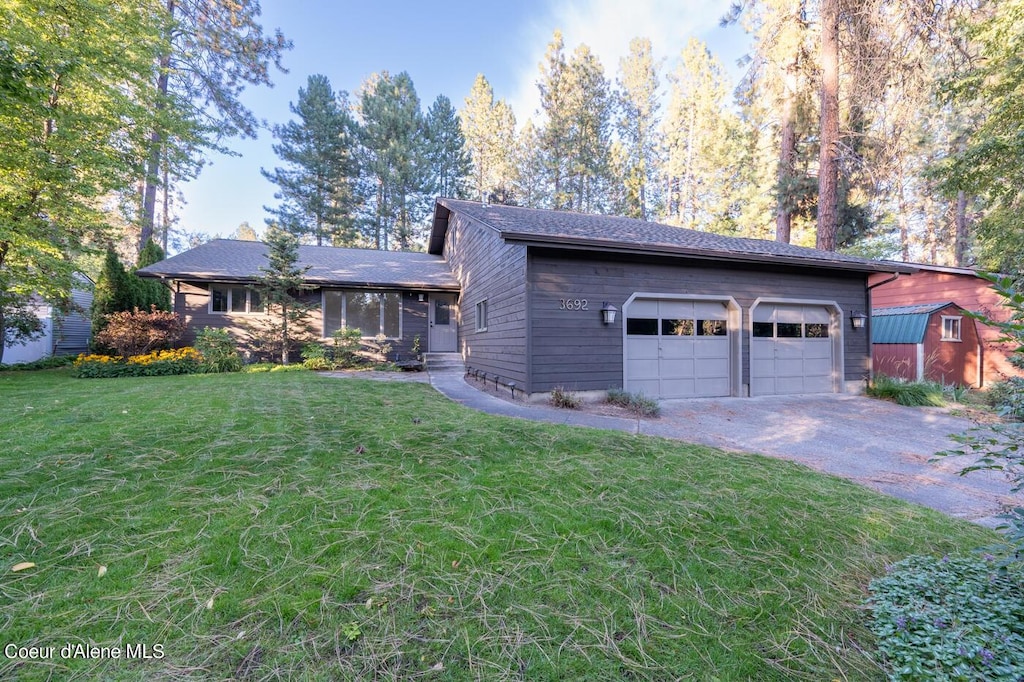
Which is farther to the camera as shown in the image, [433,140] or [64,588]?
[433,140]

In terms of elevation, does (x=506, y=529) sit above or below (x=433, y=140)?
below

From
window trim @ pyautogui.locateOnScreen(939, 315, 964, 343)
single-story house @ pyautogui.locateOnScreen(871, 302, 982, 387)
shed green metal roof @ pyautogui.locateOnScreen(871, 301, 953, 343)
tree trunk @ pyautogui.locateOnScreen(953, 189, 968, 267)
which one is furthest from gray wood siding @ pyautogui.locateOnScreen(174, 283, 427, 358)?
tree trunk @ pyautogui.locateOnScreen(953, 189, 968, 267)

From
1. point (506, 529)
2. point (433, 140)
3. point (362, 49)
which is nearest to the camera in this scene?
point (506, 529)

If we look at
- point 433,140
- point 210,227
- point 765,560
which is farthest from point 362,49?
point 210,227

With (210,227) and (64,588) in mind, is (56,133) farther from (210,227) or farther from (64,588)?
(210,227)

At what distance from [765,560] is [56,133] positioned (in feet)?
43.6

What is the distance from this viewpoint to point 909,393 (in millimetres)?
8422

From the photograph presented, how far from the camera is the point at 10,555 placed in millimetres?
1919

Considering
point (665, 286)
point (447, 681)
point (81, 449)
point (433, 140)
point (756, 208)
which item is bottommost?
point (447, 681)

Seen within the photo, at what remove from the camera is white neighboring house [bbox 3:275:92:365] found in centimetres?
1348

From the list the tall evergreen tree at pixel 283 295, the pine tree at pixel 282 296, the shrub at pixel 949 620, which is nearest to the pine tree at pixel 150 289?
the pine tree at pixel 282 296

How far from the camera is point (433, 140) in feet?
70.6

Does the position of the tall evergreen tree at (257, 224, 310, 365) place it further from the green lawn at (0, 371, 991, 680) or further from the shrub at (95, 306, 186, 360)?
the green lawn at (0, 371, 991, 680)

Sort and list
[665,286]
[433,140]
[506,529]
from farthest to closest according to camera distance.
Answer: [433,140] → [665,286] → [506,529]
